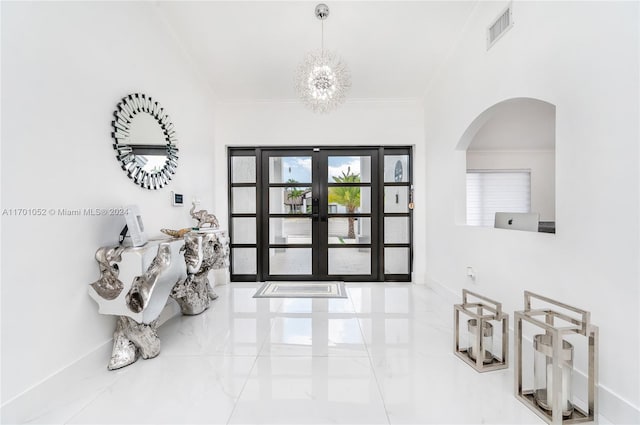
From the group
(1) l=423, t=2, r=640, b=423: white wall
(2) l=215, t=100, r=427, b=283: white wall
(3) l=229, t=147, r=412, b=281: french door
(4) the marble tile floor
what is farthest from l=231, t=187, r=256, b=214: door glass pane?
(1) l=423, t=2, r=640, b=423: white wall

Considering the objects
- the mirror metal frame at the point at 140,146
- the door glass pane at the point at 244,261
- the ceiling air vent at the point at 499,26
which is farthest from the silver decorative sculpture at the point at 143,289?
the ceiling air vent at the point at 499,26

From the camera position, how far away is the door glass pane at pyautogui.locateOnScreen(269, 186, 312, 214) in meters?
3.78

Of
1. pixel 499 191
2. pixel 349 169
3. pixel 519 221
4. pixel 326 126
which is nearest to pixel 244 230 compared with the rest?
pixel 349 169

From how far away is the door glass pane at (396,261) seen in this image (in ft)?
12.5

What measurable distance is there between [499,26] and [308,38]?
1640mm

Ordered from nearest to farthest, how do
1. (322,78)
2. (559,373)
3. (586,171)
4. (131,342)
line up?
(559,373) → (586,171) → (131,342) → (322,78)

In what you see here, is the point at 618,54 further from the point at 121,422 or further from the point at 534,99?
the point at 121,422

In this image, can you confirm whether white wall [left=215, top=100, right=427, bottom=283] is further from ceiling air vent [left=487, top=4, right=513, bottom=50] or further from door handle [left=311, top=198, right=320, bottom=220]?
ceiling air vent [left=487, top=4, right=513, bottom=50]

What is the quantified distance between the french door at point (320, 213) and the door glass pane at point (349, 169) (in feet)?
0.05

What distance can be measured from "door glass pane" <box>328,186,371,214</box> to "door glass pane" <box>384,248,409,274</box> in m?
0.72

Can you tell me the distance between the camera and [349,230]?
3809mm

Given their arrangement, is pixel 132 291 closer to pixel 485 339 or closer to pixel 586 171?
pixel 485 339

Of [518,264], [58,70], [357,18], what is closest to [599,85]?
[518,264]

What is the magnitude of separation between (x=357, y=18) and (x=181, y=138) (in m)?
2.09
